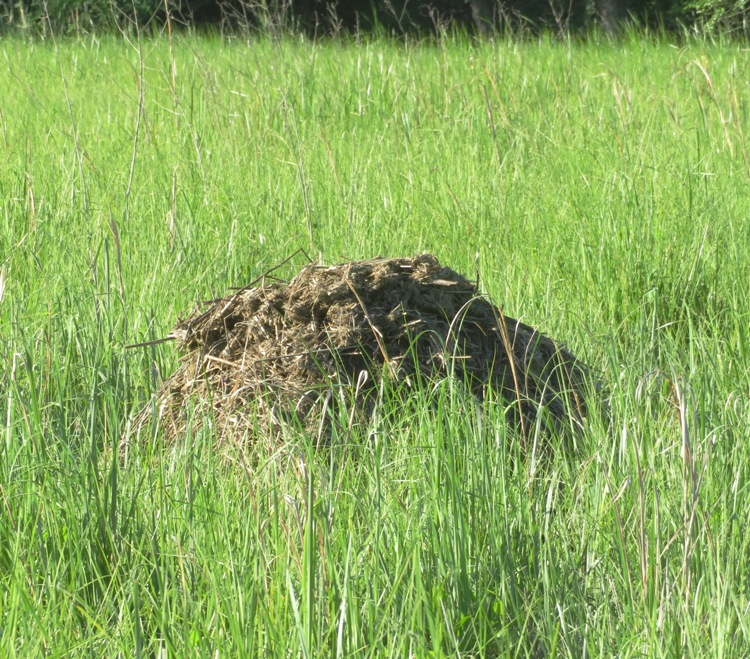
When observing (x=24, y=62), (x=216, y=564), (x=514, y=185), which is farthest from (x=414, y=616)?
(x=24, y=62)

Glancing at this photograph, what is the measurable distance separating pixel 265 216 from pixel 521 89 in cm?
244

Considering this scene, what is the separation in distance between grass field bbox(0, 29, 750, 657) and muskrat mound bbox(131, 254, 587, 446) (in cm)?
10

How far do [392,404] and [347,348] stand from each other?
0.17 metres

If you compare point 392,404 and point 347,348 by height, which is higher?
point 347,348

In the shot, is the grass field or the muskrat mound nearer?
the grass field

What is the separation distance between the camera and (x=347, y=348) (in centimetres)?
226

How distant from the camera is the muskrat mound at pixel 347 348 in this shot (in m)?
2.19

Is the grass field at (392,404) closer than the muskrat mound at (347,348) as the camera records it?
Yes

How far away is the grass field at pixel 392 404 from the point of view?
1501 mm

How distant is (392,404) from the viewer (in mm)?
2178

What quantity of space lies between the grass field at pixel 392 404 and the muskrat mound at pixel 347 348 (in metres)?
0.10

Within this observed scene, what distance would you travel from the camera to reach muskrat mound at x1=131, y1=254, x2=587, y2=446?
219 cm

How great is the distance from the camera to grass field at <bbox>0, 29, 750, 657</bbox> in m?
1.50

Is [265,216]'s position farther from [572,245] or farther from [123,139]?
[123,139]
